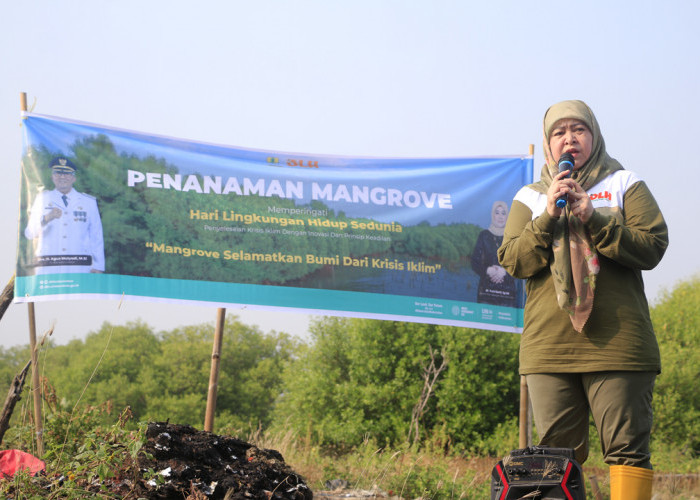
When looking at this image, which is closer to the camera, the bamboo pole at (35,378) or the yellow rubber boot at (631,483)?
the yellow rubber boot at (631,483)

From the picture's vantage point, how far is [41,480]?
106 inches

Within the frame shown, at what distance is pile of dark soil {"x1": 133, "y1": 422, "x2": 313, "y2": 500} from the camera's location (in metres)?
2.70

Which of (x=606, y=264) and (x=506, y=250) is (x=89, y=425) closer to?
(x=506, y=250)

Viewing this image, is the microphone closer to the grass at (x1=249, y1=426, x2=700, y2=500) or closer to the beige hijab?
the beige hijab

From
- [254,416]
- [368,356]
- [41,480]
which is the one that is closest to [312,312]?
[41,480]

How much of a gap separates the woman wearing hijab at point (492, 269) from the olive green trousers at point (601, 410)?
2871mm

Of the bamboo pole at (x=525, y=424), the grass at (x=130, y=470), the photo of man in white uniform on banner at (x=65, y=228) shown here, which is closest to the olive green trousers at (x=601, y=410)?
the grass at (x=130, y=470)

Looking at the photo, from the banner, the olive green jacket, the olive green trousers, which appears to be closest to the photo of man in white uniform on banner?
the banner

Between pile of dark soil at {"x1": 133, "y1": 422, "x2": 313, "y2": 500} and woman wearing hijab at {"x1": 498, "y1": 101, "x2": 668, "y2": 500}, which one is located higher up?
woman wearing hijab at {"x1": 498, "y1": 101, "x2": 668, "y2": 500}

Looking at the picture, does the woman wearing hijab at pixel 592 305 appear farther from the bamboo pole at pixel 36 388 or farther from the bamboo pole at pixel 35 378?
the bamboo pole at pixel 35 378

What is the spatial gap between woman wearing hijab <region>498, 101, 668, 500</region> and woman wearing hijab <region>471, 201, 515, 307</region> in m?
2.77

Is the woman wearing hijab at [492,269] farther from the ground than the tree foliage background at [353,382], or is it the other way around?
the woman wearing hijab at [492,269]

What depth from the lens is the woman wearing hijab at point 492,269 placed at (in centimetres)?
540

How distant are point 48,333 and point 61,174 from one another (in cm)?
207
